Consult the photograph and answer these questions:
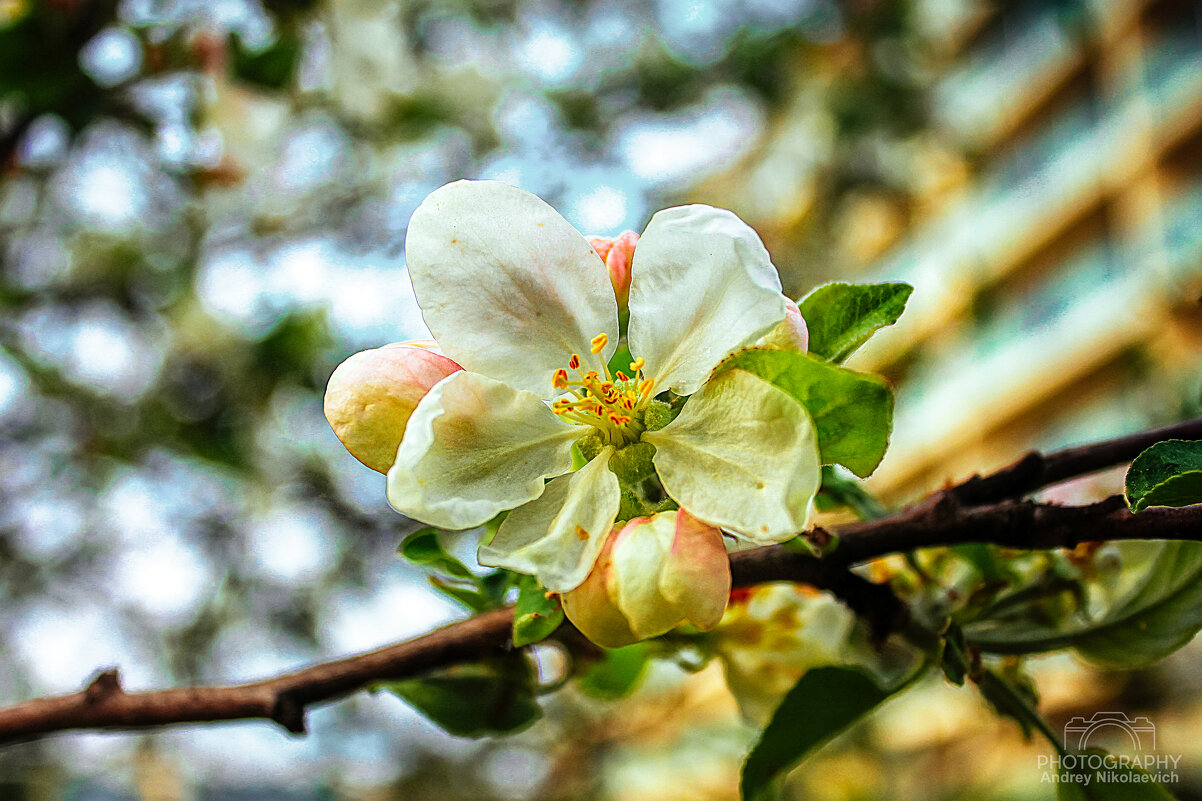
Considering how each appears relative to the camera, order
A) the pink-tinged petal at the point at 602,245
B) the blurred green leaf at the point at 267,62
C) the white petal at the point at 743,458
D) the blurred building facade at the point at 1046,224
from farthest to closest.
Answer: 1. the blurred building facade at the point at 1046,224
2. the blurred green leaf at the point at 267,62
3. the pink-tinged petal at the point at 602,245
4. the white petal at the point at 743,458

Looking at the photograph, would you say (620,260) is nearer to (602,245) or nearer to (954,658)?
(602,245)

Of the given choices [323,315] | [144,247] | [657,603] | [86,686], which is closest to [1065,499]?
[657,603]

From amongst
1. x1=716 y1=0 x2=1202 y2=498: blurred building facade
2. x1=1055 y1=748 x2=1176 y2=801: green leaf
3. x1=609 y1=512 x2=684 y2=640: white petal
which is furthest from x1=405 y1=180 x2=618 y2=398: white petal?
x1=716 y1=0 x2=1202 y2=498: blurred building facade

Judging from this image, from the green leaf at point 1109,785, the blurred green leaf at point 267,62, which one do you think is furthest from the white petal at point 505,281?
the blurred green leaf at point 267,62

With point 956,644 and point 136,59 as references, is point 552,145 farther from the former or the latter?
point 956,644

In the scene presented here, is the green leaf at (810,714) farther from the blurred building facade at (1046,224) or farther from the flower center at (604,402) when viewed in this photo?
the blurred building facade at (1046,224)

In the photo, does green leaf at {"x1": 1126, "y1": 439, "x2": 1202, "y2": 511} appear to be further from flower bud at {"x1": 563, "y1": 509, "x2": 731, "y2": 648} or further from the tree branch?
flower bud at {"x1": 563, "y1": 509, "x2": 731, "y2": 648}

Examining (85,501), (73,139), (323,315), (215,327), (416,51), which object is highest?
(73,139)

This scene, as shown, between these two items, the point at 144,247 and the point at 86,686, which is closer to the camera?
the point at 86,686
